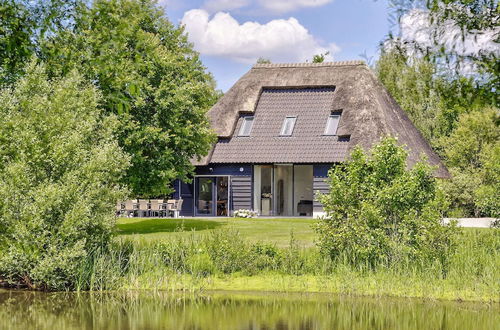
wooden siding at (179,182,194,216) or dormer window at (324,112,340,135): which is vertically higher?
dormer window at (324,112,340,135)

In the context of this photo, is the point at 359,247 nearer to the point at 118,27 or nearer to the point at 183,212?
the point at 118,27

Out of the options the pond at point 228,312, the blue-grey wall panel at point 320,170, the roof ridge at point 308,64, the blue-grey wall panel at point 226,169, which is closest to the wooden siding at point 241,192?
the blue-grey wall panel at point 226,169

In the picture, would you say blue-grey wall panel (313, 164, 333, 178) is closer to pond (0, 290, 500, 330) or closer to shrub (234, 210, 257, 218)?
shrub (234, 210, 257, 218)

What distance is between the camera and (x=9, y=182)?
590 inches

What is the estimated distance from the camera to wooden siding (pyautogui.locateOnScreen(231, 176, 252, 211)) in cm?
3134

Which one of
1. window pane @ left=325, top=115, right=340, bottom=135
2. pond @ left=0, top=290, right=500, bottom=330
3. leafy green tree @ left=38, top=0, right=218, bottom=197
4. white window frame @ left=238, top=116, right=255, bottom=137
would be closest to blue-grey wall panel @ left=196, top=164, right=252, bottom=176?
white window frame @ left=238, top=116, right=255, bottom=137

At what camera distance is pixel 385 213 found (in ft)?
51.8

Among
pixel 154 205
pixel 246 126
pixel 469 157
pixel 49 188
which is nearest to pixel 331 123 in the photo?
pixel 246 126

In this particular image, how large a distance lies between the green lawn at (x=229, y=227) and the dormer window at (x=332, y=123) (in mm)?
4268

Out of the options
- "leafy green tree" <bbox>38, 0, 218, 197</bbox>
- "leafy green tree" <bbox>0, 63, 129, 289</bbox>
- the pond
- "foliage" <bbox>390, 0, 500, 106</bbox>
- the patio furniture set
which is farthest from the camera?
the patio furniture set

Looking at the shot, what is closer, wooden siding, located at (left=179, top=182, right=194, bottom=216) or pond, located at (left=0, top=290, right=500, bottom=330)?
pond, located at (left=0, top=290, right=500, bottom=330)

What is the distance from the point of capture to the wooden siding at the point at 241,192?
1234 inches

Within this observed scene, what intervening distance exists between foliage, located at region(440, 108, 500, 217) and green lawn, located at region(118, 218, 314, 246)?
8684 mm

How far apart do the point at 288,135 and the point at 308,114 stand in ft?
4.72
